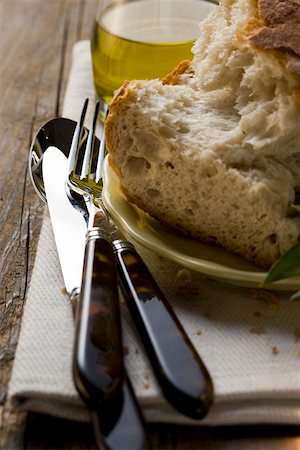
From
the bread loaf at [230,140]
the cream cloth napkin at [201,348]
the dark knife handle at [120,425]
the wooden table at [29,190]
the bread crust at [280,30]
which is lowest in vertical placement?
the wooden table at [29,190]

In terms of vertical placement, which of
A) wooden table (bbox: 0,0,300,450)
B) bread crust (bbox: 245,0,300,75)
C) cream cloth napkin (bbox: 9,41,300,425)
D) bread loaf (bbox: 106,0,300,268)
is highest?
bread crust (bbox: 245,0,300,75)

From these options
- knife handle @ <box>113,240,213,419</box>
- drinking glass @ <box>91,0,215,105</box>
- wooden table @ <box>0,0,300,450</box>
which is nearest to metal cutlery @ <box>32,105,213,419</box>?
knife handle @ <box>113,240,213,419</box>

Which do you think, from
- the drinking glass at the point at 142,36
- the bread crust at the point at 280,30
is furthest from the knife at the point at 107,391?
the drinking glass at the point at 142,36

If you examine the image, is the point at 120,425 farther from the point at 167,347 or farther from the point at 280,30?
the point at 280,30

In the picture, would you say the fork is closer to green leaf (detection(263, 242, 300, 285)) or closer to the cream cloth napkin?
the cream cloth napkin

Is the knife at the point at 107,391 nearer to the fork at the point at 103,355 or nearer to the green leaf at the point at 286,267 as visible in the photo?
the fork at the point at 103,355

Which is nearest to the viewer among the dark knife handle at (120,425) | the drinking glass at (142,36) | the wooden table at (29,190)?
the dark knife handle at (120,425)

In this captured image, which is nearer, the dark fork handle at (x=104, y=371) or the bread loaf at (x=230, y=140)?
the dark fork handle at (x=104, y=371)

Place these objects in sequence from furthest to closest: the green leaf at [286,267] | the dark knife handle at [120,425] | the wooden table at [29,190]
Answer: the green leaf at [286,267] < the wooden table at [29,190] < the dark knife handle at [120,425]
